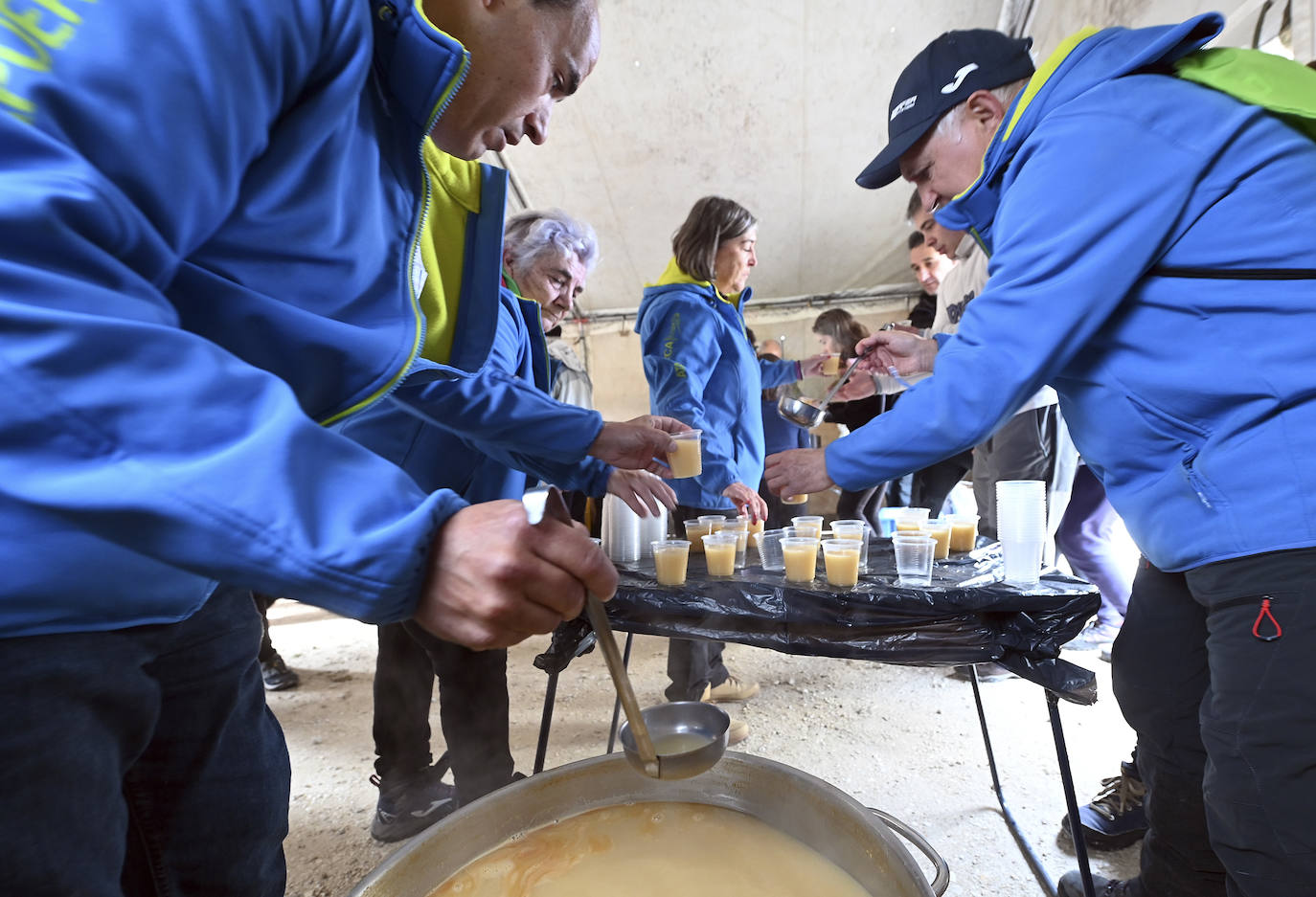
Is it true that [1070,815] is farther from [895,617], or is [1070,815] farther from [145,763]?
[145,763]

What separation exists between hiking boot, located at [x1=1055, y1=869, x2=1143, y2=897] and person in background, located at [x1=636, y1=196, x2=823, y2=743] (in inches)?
50.2

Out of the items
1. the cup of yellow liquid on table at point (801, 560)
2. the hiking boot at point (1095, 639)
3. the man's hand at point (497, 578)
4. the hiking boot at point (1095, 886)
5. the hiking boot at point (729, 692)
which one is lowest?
the hiking boot at point (729, 692)

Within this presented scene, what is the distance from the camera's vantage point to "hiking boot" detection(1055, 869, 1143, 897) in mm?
1688

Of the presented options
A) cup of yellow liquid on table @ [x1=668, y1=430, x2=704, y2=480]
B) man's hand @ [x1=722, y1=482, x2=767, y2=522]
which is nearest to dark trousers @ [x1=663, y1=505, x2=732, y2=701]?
man's hand @ [x1=722, y1=482, x2=767, y2=522]

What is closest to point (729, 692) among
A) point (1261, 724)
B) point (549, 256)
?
point (549, 256)

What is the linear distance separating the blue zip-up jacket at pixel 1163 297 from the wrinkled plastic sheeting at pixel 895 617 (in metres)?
0.39

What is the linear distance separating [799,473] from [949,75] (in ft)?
3.52

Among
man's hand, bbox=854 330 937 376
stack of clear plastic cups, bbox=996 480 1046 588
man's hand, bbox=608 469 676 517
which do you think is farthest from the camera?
man's hand, bbox=854 330 937 376

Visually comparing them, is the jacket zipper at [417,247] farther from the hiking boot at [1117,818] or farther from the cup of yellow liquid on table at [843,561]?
the hiking boot at [1117,818]

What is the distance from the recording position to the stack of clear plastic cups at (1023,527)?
1.65m

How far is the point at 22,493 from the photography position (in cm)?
47

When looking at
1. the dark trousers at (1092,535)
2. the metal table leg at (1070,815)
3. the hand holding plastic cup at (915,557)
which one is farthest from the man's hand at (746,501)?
the dark trousers at (1092,535)

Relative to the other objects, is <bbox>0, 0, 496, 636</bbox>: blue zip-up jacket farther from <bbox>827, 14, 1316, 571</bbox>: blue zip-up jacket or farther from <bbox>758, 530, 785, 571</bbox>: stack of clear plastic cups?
<bbox>758, 530, 785, 571</bbox>: stack of clear plastic cups

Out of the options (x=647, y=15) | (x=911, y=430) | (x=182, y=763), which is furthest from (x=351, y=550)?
(x=647, y=15)
